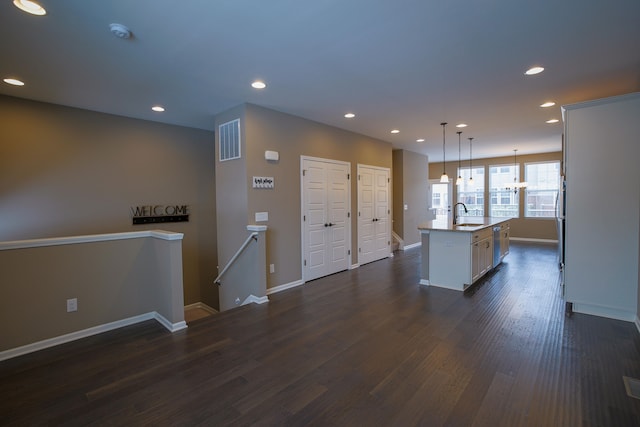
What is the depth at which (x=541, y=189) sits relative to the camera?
924cm

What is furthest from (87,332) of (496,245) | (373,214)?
(496,245)

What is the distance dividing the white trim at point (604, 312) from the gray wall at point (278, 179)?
383 cm

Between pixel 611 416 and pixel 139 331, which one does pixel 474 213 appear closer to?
pixel 611 416

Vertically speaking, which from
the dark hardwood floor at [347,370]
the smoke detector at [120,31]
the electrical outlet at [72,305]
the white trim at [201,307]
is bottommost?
the white trim at [201,307]

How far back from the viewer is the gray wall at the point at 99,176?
3957mm

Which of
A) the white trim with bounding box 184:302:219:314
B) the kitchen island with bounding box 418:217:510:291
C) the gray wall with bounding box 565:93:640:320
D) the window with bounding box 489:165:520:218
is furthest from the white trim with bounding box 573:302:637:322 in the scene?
the window with bounding box 489:165:520:218

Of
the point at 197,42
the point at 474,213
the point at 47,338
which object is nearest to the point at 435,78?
the point at 197,42

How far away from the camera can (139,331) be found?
3.32 meters

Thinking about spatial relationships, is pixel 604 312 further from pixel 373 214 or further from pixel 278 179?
pixel 278 179

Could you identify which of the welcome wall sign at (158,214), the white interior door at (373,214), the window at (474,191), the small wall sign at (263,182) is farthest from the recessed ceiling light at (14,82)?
the window at (474,191)

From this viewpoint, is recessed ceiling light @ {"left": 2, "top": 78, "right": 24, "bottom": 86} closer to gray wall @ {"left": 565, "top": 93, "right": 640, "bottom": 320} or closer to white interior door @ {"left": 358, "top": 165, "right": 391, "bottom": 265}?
white interior door @ {"left": 358, "top": 165, "right": 391, "bottom": 265}

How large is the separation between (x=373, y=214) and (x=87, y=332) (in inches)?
208

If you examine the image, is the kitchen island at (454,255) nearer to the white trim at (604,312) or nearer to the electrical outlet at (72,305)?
the white trim at (604,312)

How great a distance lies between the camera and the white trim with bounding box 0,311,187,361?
9.29 ft
